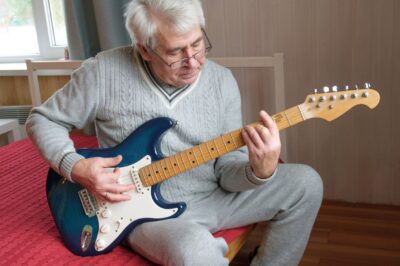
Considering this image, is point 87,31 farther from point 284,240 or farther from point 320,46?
point 284,240

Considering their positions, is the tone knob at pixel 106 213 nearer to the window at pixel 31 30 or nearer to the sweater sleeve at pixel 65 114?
the sweater sleeve at pixel 65 114

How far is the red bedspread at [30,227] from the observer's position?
1229mm

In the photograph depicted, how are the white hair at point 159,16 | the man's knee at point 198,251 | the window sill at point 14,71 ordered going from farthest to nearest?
1. the window sill at point 14,71
2. the white hair at point 159,16
3. the man's knee at point 198,251

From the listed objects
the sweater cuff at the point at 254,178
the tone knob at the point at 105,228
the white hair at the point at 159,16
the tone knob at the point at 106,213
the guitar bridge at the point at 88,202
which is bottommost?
the tone knob at the point at 105,228

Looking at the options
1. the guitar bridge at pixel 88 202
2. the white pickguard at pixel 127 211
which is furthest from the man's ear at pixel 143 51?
the guitar bridge at pixel 88 202

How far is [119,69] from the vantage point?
1.37 meters

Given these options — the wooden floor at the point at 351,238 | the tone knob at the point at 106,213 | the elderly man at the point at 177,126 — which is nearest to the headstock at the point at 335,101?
the elderly man at the point at 177,126

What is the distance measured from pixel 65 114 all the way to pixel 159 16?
0.38 m

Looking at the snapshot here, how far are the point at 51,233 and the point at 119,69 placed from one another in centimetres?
50

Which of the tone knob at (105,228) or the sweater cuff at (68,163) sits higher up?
the sweater cuff at (68,163)

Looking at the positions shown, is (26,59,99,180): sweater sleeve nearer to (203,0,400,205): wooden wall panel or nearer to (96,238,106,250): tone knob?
(96,238,106,250): tone knob

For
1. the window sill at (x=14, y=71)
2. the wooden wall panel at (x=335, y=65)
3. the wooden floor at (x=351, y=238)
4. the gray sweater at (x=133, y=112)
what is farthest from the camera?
the window sill at (x=14, y=71)

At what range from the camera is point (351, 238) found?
1839 mm

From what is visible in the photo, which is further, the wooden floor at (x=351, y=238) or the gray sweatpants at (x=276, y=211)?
the wooden floor at (x=351, y=238)
